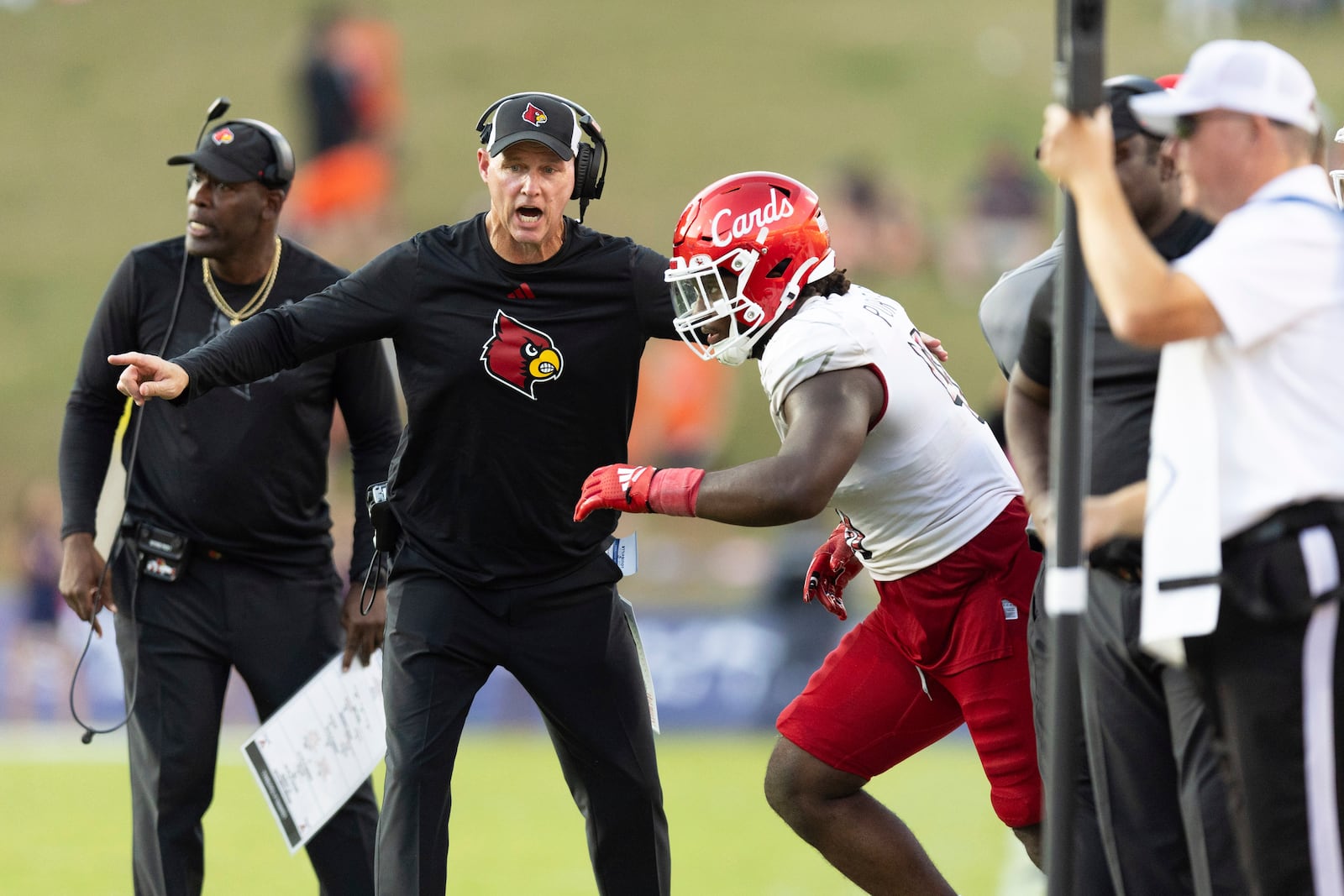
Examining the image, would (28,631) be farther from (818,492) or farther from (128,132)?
(128,132)

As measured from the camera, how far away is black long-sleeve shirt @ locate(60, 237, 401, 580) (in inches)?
203

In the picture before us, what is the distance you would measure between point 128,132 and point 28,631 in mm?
16372

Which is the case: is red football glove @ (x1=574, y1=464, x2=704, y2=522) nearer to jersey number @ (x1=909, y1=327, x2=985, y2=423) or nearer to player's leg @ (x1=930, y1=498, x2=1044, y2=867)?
jersey number @ (x1=909, y1=327, x2=985, y2=423)

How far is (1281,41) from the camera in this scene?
27.2 m

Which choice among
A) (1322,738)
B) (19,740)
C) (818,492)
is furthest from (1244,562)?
(19,740)

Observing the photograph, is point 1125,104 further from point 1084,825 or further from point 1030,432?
point 1084,825

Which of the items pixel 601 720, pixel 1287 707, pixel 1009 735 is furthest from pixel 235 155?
pixel 1287 707

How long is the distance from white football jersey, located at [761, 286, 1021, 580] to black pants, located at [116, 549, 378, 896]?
70.9 inches

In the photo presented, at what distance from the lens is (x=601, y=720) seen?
15.1 feet

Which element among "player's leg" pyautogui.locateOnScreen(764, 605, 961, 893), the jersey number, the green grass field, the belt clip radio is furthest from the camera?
the green grass field

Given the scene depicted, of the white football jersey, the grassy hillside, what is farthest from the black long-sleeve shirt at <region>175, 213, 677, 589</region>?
the grassy hillside

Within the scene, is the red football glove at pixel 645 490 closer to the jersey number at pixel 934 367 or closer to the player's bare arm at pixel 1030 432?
the player's bare arm at pixel 1030 432

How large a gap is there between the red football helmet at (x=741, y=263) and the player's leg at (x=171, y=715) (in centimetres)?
188

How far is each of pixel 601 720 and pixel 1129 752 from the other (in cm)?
154
